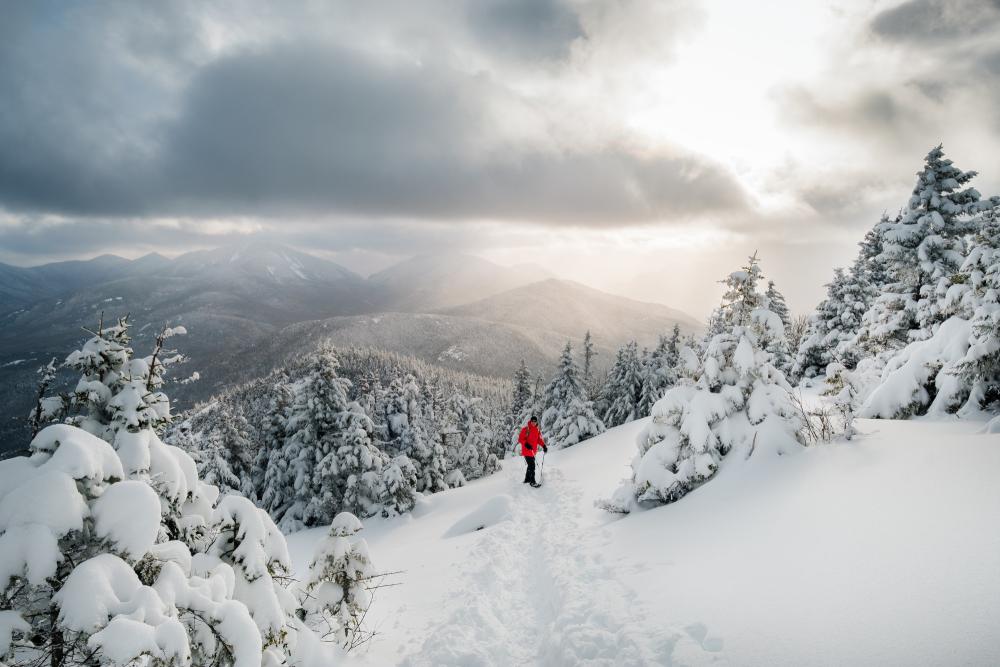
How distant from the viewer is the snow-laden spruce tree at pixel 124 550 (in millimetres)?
2719

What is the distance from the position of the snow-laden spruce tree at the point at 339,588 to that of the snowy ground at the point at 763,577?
1.68 ft

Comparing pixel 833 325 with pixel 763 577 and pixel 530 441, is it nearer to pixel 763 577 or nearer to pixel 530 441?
pixel 530 441

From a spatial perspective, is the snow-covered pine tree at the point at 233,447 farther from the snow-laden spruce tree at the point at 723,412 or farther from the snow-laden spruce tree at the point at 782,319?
the snow-laden spruce tree at the point at 782,319

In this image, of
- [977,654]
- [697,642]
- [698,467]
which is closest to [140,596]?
[697,642]

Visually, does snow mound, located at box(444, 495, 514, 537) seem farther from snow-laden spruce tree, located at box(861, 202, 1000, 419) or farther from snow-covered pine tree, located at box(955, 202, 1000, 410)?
snow-covered pine tree, located at box(955, 202, 1000, 410)

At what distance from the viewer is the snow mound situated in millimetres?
12531

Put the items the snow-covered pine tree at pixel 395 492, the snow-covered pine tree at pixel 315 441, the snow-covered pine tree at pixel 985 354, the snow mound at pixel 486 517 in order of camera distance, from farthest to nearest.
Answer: the snow-covered pine tree at pixel 315 441 → the snow-covered pine tree at pixel 395 492 → the snow mound at pixel 486 517 → the snow-covered pine tree at pixel 985 354

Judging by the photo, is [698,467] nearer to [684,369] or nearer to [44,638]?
[684,369]

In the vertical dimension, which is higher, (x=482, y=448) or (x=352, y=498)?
(x=352, y=498)

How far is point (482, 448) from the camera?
3572 centimetres

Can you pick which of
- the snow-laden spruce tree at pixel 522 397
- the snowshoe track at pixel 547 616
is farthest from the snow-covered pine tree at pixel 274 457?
the snow-laden spruce tree at pixel 522 397

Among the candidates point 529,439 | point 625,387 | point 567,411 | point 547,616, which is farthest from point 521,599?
point 625,387

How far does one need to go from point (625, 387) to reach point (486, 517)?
3026 centimetres

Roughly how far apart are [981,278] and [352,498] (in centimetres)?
2311
